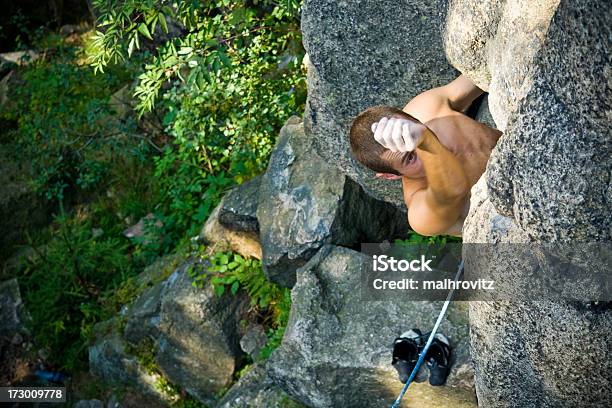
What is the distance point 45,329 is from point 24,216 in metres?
1.94

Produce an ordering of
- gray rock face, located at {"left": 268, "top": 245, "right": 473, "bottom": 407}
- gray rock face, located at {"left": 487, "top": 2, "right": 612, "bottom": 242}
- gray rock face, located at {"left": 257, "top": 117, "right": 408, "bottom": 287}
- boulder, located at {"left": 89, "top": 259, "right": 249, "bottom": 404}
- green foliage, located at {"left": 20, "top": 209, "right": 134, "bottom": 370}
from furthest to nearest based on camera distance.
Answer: green foliage, located at {"left": 20, "top": 209, "right": 134, "bottom": 370}
boulder, located at {"left": 89, "top": 259, "right": 249, "bottom": 404}
gray rock face, located at {"left": 257, "top": 117, "right": 408, "bottom": 287}
gray rock face, located at {"left": 268, "top": 245, "right": 473, "bottom": 407}
gray rock face, located at {"left": 487, "top": 2, "right": 612, "bottom": 242}

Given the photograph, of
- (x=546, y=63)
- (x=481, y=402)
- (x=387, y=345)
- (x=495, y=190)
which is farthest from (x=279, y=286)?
(x=546, y=63)

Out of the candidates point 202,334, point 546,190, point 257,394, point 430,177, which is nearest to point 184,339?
point 202,334

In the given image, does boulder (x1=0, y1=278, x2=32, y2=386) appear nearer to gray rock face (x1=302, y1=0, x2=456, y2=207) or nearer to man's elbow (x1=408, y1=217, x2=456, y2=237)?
gray rock face (x1=302, y1=0, x2=456, y2=207)

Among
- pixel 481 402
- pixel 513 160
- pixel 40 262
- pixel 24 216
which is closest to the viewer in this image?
pixel 513 160

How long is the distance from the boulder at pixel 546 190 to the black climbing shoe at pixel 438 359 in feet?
2.67

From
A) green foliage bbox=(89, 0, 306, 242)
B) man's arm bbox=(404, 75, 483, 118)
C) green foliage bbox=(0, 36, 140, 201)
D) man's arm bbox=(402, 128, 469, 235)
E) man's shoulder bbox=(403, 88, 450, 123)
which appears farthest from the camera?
green foliage bbox=(0, 36, 140, 201)

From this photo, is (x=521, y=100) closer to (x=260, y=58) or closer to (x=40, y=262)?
(x=260, y=58)

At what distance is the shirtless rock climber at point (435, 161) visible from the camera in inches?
127

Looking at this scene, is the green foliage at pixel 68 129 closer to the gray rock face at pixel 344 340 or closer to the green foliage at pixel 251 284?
the green foliage at pixel 251 284

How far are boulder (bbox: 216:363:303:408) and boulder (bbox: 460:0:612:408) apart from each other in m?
2.15

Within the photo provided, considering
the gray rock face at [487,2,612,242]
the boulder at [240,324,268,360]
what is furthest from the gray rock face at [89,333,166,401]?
the gray rock face at [487,2,612,242]

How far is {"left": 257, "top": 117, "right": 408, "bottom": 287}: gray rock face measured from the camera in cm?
543

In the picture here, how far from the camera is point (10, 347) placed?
819cm
